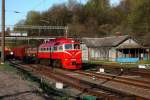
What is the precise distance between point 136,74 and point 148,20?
65.2 metres

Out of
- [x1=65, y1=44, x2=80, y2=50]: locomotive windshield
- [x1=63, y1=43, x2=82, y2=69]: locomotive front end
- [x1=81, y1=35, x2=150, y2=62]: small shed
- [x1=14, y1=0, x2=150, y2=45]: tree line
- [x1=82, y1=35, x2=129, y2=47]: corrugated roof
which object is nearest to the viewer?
[x1=63, y1=43, x2=82, y2=69]: locomotive front end

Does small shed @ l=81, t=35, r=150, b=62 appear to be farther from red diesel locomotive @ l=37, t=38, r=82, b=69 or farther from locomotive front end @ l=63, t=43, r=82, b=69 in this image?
locomotive front end @ l=63, t=43, r=82, b=69

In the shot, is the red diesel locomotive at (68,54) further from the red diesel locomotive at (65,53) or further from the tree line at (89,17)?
the tree line at (89,17)

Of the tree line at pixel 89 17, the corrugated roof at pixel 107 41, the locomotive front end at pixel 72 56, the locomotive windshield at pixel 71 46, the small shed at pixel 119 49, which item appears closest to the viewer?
the locomotive front end at pixel 72 56

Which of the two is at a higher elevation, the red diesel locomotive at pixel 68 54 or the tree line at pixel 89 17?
the tree line at pixel 89 17

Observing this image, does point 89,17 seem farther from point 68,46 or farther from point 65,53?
point 65,53

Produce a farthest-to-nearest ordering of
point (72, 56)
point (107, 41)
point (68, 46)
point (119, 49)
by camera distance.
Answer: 1. point (107, 41)
2. point (119, 49)
3. point (68, 46)
4. point (72, 56)

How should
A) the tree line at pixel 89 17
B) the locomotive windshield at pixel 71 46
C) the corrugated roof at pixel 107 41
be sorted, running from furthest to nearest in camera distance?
the tree line at pixel 89 17, the corrugated roof at pixel 107 41, the locomotive windshield at pixel 71 46

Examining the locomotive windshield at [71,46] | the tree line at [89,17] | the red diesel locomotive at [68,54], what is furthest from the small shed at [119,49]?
the locomotive windshield at [71,46]

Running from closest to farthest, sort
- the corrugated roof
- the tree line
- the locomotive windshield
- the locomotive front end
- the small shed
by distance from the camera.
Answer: the locomotive front end → the locomotive windshield → the small shed → the corrugated roof → the tree line

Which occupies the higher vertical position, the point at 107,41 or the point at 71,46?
the point at 107,41

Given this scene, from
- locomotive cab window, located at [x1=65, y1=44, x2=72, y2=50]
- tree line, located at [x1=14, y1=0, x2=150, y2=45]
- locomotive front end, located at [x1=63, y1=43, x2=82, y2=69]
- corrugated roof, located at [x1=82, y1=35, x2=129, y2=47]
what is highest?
tree line, located at [x1=14, y1=0, x2=150, y2=45]

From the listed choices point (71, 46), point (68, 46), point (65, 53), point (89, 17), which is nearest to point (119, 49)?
point (71, 46)

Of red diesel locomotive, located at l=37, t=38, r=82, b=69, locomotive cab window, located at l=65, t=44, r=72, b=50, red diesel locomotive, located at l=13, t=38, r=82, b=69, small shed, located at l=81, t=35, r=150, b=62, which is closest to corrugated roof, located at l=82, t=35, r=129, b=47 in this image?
small shed, located at l=81, t=35, r=150, b=62
